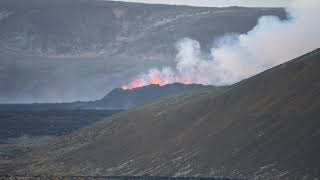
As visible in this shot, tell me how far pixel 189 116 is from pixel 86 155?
67.0 ft

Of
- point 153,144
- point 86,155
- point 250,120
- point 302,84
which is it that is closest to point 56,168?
point 86,155

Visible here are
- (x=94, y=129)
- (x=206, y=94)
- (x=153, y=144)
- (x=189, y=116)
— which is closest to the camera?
(x=153, y=144)

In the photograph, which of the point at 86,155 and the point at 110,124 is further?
the point at 110,124

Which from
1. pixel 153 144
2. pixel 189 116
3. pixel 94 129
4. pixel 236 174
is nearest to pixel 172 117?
pixel 189 116

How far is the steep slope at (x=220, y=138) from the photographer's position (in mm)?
106875

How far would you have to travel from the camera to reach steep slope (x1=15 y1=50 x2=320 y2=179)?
107 metres

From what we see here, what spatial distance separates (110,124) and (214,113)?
1369 inches

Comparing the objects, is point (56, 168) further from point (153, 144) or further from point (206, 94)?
point (206, 94)

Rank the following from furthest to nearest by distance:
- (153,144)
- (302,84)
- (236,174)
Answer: (153,144) → (302,84) → (236,174)

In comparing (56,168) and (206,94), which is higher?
(206,94)

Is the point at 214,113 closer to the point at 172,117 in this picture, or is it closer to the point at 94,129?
the point at 172,117

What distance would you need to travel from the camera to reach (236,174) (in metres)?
105

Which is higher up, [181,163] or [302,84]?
[302,84]

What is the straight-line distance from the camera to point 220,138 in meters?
122
